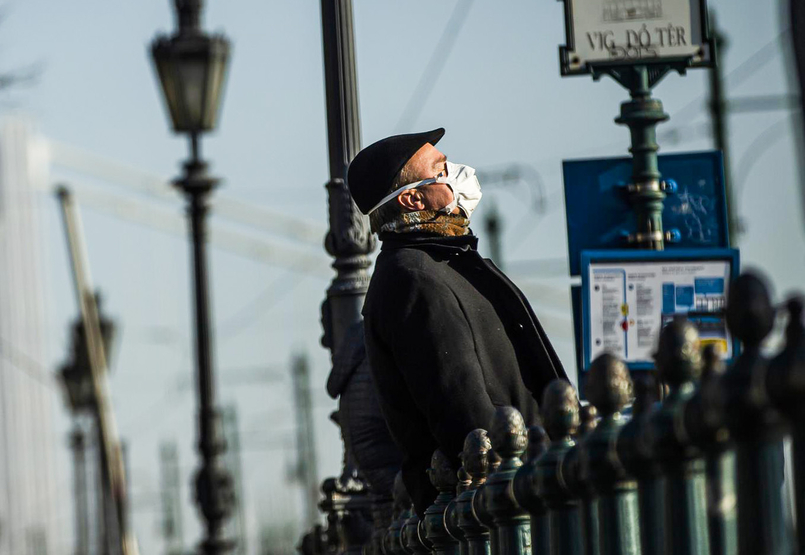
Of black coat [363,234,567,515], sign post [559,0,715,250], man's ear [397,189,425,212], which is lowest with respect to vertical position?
black coat [363,234,567,515]

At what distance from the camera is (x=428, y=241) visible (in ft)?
18.5

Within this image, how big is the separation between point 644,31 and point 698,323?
1484 millimetres

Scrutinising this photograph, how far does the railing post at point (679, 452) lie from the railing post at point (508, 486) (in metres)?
1.07

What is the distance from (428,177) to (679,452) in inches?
131

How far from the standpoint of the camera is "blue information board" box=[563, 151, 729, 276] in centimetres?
788

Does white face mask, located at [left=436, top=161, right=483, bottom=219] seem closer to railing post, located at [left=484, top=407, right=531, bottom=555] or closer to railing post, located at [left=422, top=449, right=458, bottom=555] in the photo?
railing post, located at [left=422, top=449, right=458, bottom=555]

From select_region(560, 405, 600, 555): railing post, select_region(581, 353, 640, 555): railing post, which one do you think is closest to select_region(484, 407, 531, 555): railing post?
select_region(560, 405, 600, 555): railing post

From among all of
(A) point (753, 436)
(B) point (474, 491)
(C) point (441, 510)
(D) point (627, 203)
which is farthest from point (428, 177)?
(A) point (753, 436)

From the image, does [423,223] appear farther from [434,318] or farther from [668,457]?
[668,457]

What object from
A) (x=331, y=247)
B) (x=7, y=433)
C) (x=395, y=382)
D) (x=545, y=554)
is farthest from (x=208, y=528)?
(x=7, y=433)

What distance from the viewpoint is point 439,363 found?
5176 mm

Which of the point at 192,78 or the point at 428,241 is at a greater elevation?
the point at 192,78

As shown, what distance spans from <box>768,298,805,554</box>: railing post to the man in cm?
290

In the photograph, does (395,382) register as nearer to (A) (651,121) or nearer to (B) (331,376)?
(B) (331,376)
